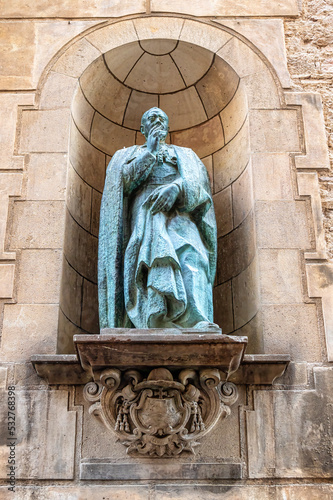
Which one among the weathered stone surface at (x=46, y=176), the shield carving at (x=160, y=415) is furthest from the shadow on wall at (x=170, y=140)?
the shield carving at (x=160, y=415)

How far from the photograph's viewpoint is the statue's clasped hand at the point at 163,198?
5906 mm

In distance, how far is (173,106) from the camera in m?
7.76

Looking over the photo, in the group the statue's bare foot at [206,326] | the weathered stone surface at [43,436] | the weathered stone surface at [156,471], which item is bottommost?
the weathered stone surface at [156,471]

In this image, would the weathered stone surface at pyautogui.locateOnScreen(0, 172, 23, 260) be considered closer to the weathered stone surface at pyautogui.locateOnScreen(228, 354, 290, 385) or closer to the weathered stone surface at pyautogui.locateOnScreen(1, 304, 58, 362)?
the weathered stone surface at pyautogui.locateOnScreen(1, 304, 58, 362)

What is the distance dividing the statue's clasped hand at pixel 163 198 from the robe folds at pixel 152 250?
0.05 metres

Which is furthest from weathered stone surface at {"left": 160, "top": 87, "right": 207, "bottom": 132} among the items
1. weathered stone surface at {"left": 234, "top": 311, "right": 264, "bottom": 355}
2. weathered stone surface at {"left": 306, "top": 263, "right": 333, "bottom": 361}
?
weathered stone surface at {"left": 234, "top": 311, "right": 264, "bottom": 355}

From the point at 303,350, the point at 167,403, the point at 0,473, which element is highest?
the point at 303,350

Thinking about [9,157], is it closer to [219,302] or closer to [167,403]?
[219,302]

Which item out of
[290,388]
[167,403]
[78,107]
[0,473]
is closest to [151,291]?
[167,403]

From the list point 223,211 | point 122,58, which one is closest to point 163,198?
point 223,211

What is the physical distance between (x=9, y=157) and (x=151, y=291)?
6.37 feet

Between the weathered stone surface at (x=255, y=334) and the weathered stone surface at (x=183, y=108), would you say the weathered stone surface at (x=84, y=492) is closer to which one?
the weathered stone surface at (x=255, y=334)

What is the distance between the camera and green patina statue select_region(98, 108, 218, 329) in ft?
18.2

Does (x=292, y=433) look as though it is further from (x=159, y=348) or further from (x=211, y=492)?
(x=159, y=348)
